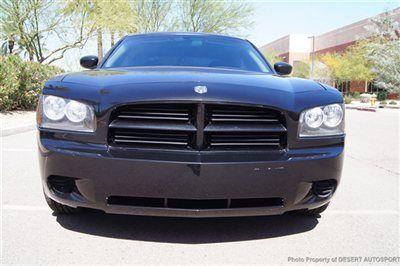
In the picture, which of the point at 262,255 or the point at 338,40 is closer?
the point at 262,255

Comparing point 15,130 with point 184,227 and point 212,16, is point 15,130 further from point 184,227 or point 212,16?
point 212,16

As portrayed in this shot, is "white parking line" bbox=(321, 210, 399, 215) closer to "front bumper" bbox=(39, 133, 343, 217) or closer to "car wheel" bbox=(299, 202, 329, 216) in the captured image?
"car wheel" bbox=(299, 202, 329, 216)

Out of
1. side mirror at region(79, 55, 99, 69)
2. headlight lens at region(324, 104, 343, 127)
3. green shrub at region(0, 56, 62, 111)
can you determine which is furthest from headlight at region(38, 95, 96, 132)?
green shrub at region(0, 56, 62, 111)

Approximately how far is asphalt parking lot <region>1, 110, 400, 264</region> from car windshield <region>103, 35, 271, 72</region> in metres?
1.49

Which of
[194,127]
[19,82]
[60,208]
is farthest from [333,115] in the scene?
[19,82]

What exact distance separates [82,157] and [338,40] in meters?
63.0

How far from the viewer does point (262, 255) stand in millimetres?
2799

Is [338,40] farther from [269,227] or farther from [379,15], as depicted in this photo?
[269,227]

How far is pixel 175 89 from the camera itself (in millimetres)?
2766

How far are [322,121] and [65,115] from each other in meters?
1.68

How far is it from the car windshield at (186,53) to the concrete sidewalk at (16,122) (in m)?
5.43

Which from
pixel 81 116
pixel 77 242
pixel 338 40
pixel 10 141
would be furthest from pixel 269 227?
pixel 338 40

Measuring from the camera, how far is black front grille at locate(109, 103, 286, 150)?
2.71 metres

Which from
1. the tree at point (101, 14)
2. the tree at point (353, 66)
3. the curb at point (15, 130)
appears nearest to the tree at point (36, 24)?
the tree at point (101, 14)
